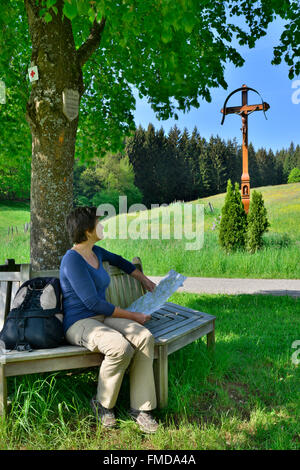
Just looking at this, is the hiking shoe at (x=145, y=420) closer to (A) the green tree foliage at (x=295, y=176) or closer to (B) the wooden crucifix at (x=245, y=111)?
(B) the wooden crucifix at (x=245, y=111)

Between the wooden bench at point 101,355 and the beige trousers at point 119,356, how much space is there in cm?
11

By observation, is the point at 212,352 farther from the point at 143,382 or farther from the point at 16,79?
the point at 16,79

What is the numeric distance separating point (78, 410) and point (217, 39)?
19.3ft

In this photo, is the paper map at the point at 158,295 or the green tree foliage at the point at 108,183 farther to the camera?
the green tree foliage at the point at 108,183

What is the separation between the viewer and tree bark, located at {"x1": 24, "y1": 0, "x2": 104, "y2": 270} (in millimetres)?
4109

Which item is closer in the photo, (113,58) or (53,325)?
(53,325)

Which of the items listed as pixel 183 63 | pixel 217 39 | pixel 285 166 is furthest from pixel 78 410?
pixel 285 166

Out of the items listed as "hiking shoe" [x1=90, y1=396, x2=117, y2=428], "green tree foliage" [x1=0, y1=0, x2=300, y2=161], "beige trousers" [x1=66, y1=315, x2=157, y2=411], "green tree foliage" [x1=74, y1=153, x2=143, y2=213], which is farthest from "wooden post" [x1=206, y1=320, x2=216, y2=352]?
"green tree foliage" [x1=74, y1=153, x2=143, y2=213]

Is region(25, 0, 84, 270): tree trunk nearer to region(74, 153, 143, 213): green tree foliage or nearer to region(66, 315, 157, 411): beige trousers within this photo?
region(66, 315, 157, 411): beige trousers

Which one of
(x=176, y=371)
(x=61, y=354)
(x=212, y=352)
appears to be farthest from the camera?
(x=212, y=352)

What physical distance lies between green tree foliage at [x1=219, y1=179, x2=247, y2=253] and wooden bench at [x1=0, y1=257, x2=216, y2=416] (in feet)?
23.7

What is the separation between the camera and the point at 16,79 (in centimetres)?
648

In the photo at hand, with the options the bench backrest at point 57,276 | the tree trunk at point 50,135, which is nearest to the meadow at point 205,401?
the bench backrest at point 57,276

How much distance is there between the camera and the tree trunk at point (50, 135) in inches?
162
